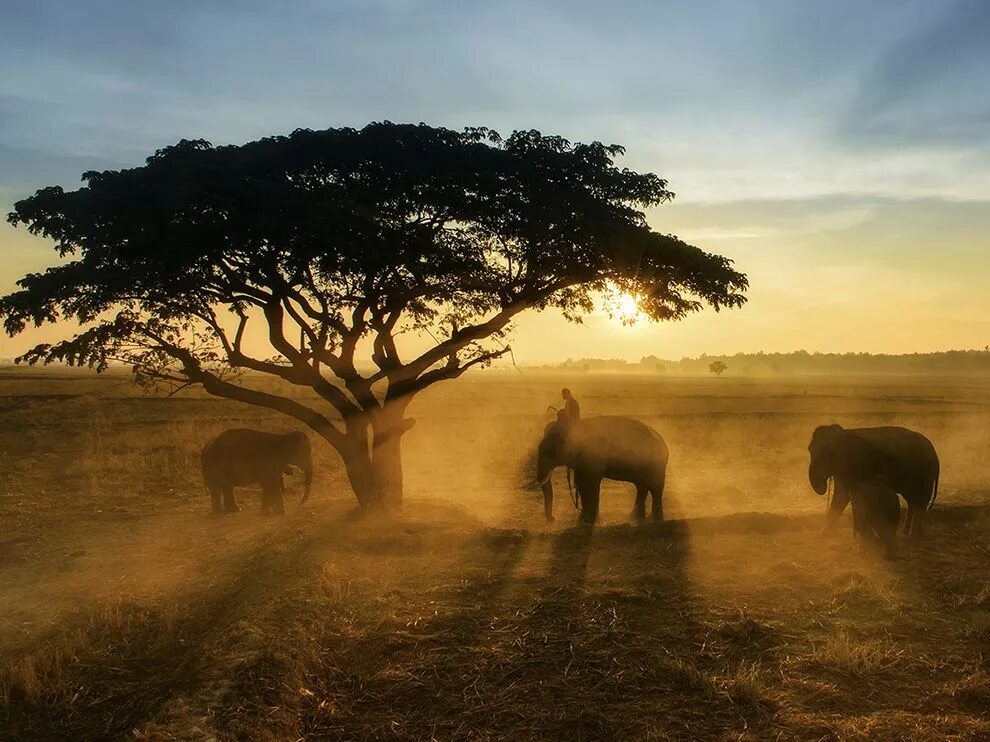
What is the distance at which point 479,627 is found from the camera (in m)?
7.55

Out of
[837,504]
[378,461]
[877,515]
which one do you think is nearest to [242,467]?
[378,461]

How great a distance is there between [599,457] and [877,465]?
4705 mm

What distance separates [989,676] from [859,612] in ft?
5.50

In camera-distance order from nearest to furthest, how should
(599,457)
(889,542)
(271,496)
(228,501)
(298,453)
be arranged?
(889,542)
(599,457)
(271,496)
(228,501)
(298,453)

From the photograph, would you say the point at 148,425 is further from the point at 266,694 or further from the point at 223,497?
the point at 266,694

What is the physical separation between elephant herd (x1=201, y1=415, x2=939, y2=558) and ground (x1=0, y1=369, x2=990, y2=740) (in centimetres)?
60

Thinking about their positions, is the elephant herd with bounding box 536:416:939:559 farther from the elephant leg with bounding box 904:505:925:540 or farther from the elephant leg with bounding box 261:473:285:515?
the elephant leg with bounding box 261:473:285:515

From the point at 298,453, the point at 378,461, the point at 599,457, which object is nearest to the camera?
the point at 599,457

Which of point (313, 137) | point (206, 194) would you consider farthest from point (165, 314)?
point (313, 137)

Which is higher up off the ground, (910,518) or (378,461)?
(378,461)

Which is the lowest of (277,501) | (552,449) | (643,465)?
(277,501)

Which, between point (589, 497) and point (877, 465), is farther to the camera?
point (589, 497)

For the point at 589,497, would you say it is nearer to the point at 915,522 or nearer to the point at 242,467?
the point at 915,522

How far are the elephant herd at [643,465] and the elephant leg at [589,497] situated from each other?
0.02m
